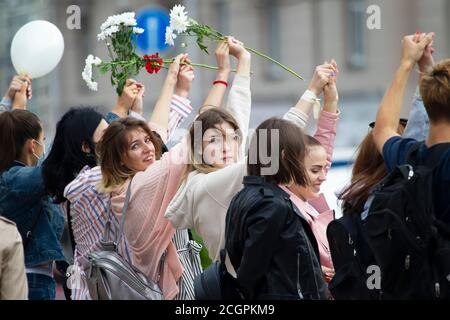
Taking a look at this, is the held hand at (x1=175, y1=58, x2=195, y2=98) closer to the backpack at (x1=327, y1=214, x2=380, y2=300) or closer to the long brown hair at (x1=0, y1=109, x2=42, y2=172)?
the long brown hair at (x1=0, y1=109, x2=42, y2=172)

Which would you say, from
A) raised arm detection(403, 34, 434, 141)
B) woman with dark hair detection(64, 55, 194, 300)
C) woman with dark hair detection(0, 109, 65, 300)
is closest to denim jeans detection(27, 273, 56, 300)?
woman with dark hair detection(0, 109, 65, 300)

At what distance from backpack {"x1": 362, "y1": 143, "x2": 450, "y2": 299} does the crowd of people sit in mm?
44

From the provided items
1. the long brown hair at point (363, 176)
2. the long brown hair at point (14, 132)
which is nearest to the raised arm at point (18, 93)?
the long brown hair at point (14, 132)

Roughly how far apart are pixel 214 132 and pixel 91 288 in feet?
2.71

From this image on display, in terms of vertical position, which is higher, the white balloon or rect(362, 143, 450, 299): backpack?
the white balloon

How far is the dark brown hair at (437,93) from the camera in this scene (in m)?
4.25

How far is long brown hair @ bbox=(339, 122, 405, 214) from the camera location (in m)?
4.64

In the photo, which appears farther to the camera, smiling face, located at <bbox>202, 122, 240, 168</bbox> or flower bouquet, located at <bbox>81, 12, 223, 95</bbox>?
flower bouquet, located at <bbox>81, 12, 223, 95</bbox>

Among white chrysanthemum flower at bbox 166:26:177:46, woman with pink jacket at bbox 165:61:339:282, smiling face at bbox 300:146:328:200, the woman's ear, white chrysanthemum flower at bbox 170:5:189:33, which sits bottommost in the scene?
woman with pink jacket at bbox 165:61:339:282

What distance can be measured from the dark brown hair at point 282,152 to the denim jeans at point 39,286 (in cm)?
140

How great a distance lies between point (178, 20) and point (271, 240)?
56.6 inches

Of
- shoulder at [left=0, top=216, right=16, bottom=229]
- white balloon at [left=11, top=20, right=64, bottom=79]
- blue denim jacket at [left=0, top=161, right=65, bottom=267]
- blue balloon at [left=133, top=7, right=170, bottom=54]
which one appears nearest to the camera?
shoulder at [left=0, top=216, right=16, bottom=229]

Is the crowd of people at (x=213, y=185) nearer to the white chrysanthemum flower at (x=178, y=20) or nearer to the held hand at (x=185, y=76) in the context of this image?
the held hand at (x=185, y=76)

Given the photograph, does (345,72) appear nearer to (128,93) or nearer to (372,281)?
(128,93)
